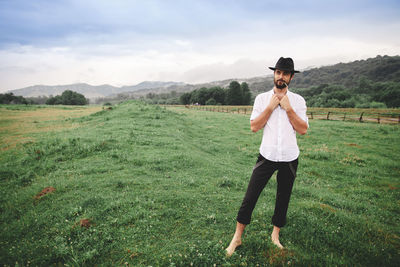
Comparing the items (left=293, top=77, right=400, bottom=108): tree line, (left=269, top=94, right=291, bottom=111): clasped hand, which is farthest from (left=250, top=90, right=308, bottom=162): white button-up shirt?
(left=293, top=77, right=400, bottom=108): tree line

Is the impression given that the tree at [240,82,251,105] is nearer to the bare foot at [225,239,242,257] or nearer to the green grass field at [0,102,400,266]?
the green grass field at [0,102,400,266]

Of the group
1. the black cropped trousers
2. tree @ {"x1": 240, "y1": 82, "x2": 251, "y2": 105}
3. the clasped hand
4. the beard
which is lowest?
the black cropped trousers

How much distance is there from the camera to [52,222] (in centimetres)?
519

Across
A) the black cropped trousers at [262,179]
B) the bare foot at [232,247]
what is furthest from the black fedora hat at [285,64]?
the bare foot at [232,247]

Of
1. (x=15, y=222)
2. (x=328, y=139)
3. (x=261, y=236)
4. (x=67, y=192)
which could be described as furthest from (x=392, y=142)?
(x=15, y=222)

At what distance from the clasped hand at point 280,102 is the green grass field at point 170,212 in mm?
2962

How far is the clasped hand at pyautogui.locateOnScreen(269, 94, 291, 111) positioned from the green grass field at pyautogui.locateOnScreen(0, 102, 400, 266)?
2.96 m

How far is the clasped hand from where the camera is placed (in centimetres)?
346

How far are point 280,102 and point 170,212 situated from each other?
4.20 m

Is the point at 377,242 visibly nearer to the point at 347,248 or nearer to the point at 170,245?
the point at 347,248

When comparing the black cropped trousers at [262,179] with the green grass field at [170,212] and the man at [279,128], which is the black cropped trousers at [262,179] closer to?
the man at [279,128]

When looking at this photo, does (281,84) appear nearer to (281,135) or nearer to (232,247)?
(281,135)

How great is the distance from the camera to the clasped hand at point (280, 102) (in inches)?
136

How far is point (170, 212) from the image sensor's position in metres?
5.50
